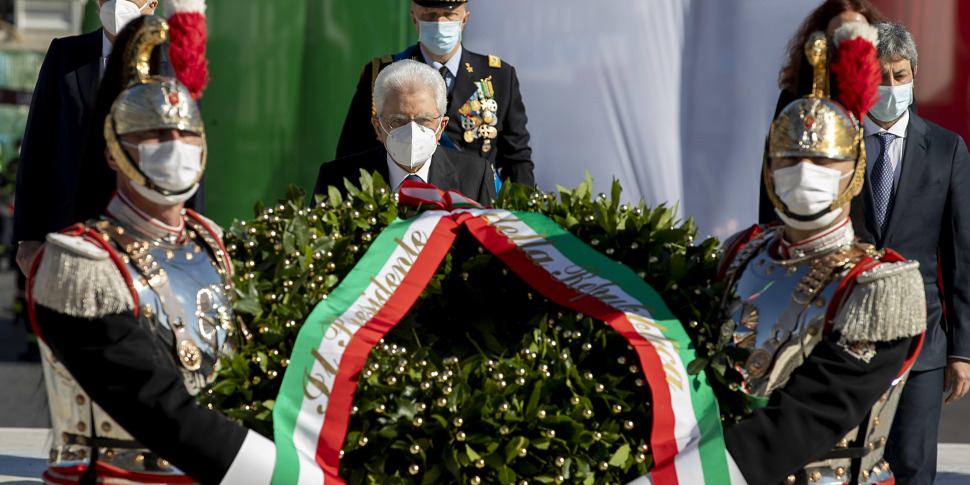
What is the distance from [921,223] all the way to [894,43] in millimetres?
570

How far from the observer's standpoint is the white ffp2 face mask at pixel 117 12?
3.56 metres

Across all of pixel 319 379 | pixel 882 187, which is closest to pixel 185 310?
pixel 319 379

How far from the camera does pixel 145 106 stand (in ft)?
7.42

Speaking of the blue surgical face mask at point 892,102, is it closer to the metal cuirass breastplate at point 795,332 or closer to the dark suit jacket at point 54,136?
the metal cuirass breastplate at point 795,332

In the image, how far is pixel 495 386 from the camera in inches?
94.7

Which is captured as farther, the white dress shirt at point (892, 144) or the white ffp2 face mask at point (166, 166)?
the white dress shirt at point (892, 144)

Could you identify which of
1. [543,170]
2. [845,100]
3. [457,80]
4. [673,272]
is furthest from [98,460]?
[543,170]

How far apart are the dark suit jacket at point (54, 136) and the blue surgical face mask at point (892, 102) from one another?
2589mm

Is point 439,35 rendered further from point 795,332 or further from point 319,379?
point 795,332

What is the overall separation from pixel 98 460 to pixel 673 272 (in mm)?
1387

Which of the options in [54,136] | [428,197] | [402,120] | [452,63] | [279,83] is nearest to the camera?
[428,197]

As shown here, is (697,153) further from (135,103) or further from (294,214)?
(135,103)

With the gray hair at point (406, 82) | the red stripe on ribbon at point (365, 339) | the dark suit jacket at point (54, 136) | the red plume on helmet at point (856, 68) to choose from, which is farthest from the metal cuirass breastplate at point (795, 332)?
the dark suit jacket at point (54, 136)

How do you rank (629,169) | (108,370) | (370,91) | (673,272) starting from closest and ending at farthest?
1. (108,370)
2. (673,272)
3. (370,91)
4. (629,169)
